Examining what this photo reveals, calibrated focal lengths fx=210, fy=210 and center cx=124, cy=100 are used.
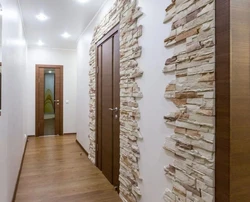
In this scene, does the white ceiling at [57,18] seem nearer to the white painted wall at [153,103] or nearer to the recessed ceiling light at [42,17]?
the recessed ceiling light at [42,17]

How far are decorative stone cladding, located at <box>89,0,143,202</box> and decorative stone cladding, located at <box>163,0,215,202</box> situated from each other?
1.91 ft

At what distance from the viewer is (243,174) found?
118 centimetres

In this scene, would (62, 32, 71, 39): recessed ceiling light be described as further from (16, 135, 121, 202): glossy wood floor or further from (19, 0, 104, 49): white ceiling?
(16, 135, 121, 202): glossy wood floor

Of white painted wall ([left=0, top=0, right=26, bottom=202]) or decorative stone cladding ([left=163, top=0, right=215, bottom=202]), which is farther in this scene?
white painted wall ([left=0, top=0, right=26, bottom=202])

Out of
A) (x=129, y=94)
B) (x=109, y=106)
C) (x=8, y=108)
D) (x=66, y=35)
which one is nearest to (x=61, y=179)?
(x=109, y=106)

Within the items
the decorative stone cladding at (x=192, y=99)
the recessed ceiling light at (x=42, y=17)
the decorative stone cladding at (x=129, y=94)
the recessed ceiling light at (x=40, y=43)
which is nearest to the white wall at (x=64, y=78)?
the recessed ceiling light at (x=40, y=43)

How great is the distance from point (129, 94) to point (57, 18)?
2.58m

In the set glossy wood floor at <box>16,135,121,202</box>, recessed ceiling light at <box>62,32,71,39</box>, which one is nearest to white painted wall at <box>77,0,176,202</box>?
glossy wood floor at <box>16,135,121,202</box>

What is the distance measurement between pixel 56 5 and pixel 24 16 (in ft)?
2.91

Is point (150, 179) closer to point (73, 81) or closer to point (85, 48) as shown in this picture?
point (85, 48)

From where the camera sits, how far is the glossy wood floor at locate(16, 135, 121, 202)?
8.81 feet

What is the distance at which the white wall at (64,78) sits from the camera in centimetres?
635

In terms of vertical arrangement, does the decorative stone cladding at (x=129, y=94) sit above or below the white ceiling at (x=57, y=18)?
below

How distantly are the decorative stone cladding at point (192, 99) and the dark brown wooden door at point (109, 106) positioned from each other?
1.30m
